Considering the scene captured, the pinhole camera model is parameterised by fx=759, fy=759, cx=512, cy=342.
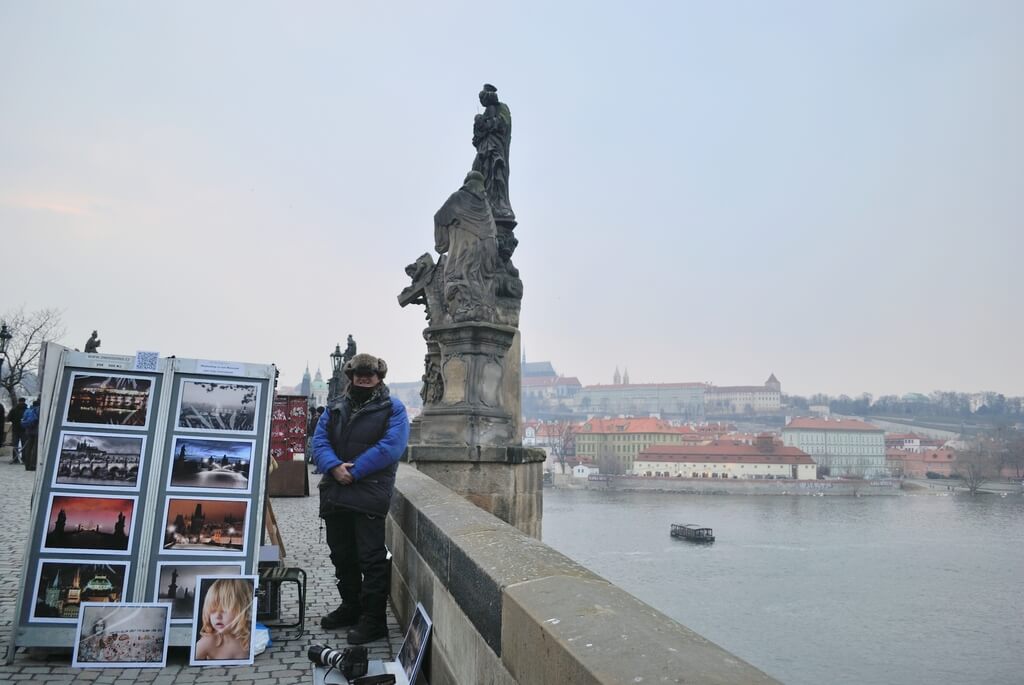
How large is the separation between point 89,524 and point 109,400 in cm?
60

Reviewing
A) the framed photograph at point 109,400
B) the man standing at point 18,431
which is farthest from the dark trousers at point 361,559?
the man standing at point 18,431

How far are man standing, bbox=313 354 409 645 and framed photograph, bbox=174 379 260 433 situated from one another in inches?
14.9

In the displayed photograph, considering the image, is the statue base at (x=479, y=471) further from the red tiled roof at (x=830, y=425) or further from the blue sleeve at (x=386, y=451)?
the red tiled roof at (x=830, y=425)

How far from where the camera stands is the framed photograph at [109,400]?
3.73 metres

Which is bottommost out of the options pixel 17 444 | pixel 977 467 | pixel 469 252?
pixel 977 467

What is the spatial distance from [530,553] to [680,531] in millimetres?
38006

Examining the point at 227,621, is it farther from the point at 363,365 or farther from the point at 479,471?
the point at 479,471

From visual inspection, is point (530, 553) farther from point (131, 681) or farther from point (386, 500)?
point (131, 681)

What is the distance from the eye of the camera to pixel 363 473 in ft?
12.7

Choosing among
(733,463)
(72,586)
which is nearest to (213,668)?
(72,586)

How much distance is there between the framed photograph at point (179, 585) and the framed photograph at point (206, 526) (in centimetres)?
7

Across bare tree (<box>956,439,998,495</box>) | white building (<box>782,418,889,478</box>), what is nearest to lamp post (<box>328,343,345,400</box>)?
bare tree (<box>956,439,998,495</box>)

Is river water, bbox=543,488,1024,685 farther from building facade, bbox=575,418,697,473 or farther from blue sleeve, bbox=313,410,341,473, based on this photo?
building facade, bbox=575,418,697,473

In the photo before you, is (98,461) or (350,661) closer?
(350,661)
